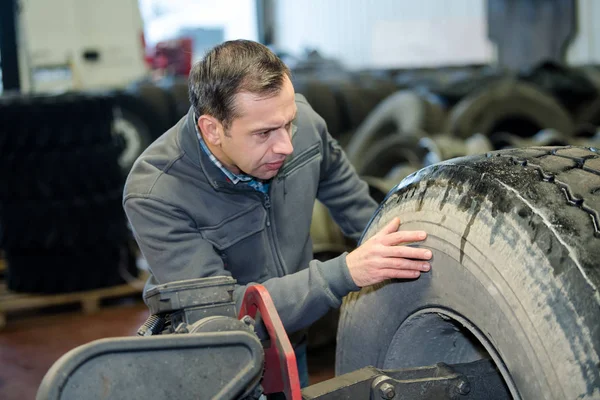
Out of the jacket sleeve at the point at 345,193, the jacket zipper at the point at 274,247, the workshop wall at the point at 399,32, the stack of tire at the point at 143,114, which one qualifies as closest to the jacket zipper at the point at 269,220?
the jacket zipper at the point at 274,247

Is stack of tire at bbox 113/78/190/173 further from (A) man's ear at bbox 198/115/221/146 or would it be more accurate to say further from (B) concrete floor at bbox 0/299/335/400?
(A) man's ear at bbox 198/115/221/146

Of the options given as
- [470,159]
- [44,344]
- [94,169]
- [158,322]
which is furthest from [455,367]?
[94,169]

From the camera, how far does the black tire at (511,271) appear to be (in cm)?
91

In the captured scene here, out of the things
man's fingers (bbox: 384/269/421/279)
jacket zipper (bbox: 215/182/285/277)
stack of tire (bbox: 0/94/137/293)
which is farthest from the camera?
stack of tire (bbox: 0/94/137/293)

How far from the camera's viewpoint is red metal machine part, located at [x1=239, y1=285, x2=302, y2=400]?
1088 mm

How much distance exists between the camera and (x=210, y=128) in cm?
153

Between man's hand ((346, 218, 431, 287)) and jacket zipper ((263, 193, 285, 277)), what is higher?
man's hand ((346, 218, 431, 287))

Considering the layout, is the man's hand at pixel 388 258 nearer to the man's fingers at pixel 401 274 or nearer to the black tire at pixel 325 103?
the man's fingers at pixel 401 274

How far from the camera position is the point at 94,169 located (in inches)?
154

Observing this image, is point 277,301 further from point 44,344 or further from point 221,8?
point 221,8

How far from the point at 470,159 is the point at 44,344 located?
283cm

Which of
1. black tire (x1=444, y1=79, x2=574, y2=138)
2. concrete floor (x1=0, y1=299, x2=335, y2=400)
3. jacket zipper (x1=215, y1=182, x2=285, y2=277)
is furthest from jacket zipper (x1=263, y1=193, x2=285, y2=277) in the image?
black tire (x1=444, y1=79, x2=574, y2=138)

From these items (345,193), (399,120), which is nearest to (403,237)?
(345,193)

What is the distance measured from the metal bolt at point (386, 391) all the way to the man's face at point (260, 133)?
524 millimetres
